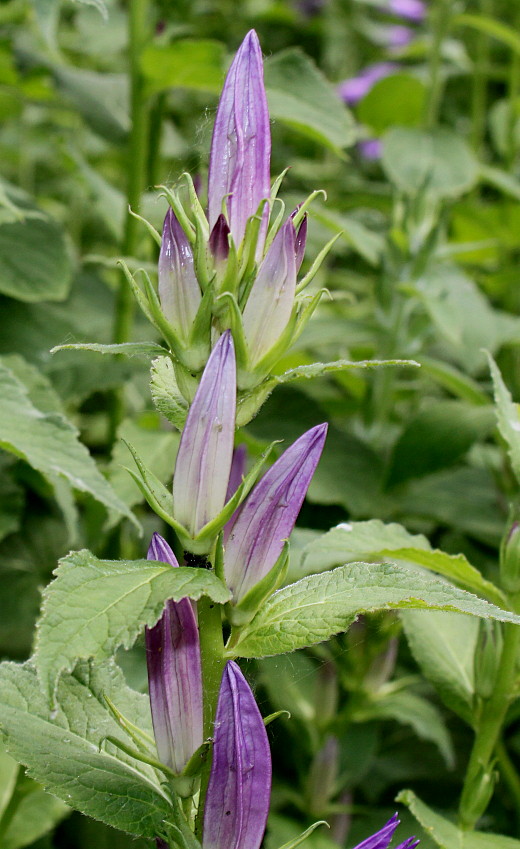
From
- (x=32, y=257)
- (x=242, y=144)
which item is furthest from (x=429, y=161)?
(x=242, y=144)

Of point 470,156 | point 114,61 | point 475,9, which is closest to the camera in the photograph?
point 470,156

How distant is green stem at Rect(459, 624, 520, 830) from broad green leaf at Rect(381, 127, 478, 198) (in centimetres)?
99

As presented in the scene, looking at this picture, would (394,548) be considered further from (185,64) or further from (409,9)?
(409,9)

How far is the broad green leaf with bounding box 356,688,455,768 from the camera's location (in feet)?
3.97

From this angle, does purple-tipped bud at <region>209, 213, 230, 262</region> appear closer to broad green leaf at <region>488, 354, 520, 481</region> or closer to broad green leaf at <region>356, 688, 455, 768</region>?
broad green leaf at <region>488, 354, 520, 481</region>

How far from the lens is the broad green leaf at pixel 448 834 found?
76cm

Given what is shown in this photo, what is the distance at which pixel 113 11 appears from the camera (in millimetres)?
1885

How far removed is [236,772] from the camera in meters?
0.55

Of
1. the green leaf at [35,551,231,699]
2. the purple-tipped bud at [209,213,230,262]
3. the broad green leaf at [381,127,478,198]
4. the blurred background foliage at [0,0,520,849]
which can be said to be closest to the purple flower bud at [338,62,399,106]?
the blurred background foliage at [0,0,520,849]

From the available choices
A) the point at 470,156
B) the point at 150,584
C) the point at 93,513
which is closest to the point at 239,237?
the point at 150,584

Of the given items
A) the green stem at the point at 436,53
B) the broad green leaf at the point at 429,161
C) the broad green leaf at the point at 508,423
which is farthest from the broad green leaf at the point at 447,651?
the green stem at the point at 436,53

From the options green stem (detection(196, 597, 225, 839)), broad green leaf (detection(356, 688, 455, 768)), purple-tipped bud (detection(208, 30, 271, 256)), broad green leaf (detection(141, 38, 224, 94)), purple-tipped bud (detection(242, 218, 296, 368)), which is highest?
purple-tipped bud (detection(208, 30, 271, 256))

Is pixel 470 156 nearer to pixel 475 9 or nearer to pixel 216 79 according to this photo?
pixel 216 79

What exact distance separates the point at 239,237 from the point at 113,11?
4.95 feet
